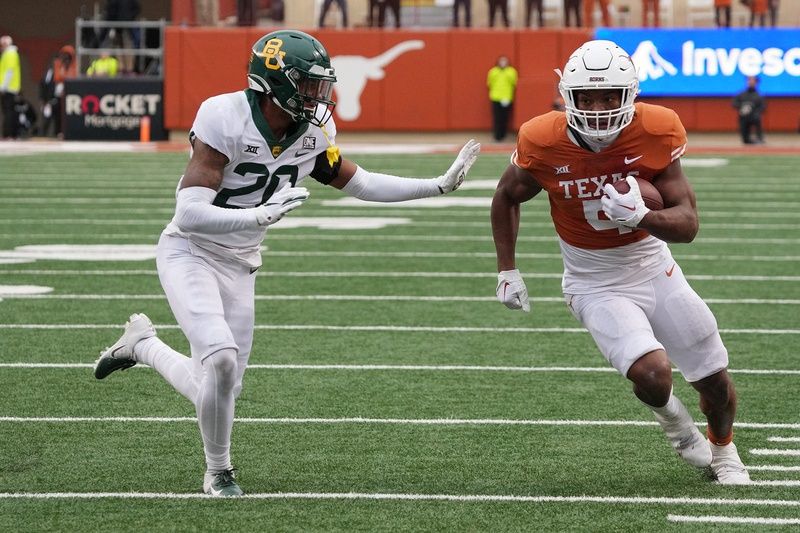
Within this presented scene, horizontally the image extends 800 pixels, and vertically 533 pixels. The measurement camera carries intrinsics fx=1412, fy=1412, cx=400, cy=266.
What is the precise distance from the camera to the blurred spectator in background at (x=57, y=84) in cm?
2553

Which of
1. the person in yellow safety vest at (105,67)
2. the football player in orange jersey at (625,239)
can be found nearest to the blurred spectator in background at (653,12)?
the person in yellow safety vest at (105,67)

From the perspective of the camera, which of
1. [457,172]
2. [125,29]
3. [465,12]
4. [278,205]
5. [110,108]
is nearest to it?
Answer: [278,205]

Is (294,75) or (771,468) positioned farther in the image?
(771,468)

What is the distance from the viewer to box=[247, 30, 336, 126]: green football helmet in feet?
15.8

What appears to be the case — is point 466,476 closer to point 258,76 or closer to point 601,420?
point 601,420

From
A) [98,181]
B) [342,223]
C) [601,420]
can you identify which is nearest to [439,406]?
[601,420]

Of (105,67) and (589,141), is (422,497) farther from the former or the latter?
(105,67)

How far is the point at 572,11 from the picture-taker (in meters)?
26.0

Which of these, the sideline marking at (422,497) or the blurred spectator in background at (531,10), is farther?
the blurred spectator in background at (531,10)

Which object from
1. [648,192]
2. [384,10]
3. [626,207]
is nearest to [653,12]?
[384,10]

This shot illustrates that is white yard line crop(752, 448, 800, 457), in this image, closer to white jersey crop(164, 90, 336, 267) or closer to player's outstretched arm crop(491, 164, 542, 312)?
player's outstretched arm crop(491, 164, 542, 312)

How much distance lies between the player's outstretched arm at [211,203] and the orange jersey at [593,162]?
2.84 feet

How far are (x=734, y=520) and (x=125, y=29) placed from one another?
22679 mm

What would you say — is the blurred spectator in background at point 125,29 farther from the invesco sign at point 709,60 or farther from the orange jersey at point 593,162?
the orange jersey at point 593,162
